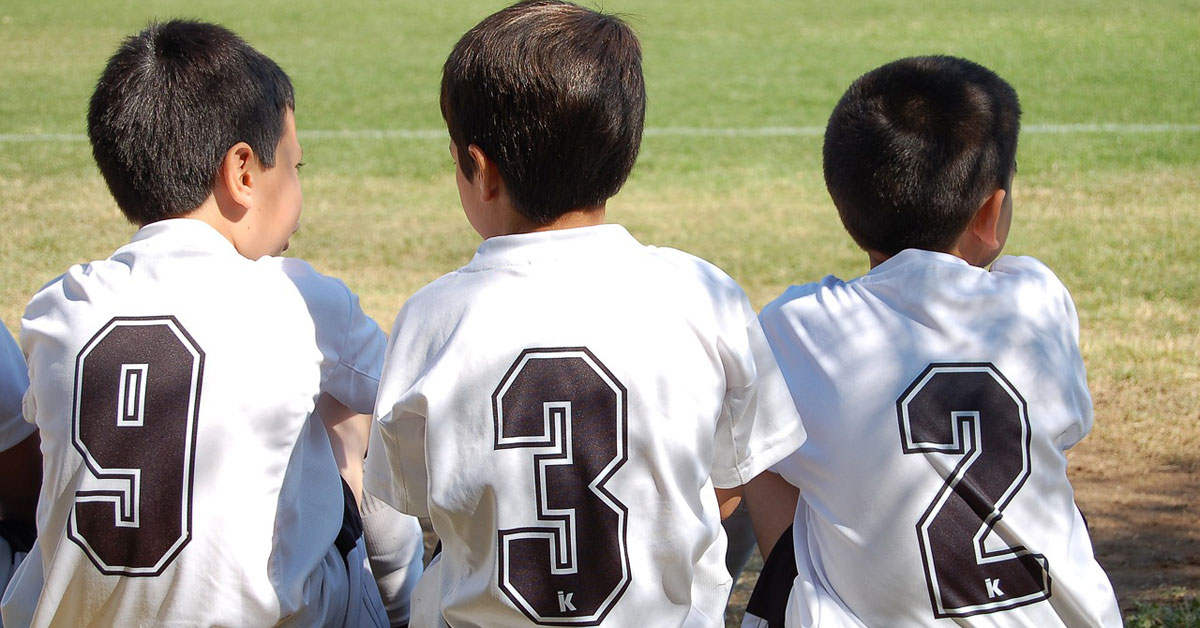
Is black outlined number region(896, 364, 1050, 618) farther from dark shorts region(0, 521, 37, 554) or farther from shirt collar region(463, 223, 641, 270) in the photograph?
dark shorts region(0, 521, 37, 554)

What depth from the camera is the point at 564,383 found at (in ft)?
5.76

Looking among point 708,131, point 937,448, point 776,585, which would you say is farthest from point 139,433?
point 708,131

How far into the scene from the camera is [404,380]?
1811mm

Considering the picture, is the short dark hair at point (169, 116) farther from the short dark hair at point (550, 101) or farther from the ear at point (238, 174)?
the short dark hair at point (550, 101)

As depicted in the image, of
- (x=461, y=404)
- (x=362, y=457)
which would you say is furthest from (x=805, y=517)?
(x=362, y=457)

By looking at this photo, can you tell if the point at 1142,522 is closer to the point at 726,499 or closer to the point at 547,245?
the point at 726,499

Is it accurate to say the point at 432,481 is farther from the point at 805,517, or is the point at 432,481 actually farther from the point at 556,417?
the point at 805,517

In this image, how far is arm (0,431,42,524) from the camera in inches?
90.2

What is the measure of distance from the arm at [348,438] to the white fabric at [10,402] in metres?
0.53

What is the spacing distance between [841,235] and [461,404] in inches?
234

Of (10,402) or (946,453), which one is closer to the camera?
(946,453)

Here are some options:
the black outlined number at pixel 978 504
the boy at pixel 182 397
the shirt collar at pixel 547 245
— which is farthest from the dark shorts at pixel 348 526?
the black outlined number at pixel 978 504

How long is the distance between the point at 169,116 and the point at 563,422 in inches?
35.0

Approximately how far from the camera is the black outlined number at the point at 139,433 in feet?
6.08
